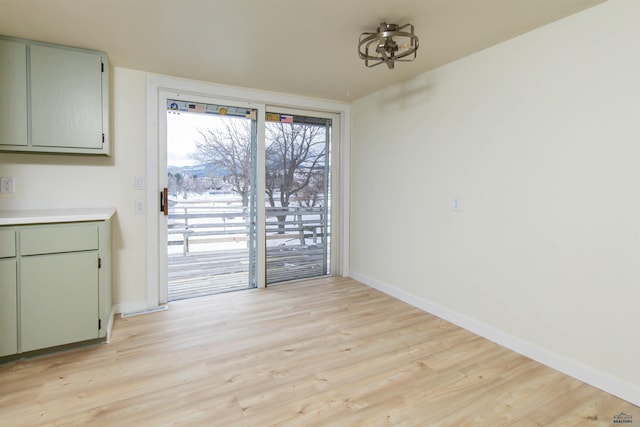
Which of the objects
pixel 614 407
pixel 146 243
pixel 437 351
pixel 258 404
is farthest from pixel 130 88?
pixel 614 407

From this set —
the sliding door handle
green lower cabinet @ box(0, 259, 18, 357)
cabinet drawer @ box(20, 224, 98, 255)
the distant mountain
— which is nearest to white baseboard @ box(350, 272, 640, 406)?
the distant mountain

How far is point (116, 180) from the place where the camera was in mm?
3035

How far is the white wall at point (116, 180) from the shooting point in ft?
8.85

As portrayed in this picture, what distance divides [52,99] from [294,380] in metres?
2.73

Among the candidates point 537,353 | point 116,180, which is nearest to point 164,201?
point 116,180

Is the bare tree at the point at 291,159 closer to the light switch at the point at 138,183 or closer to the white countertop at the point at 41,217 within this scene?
the light switch at the point at 138,183

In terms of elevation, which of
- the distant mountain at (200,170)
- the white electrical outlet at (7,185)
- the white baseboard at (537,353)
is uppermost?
the distant mountain at (200,170)

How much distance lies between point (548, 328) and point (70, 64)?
404 cm

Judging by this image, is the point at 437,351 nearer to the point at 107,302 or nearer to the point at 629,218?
the point at 629,218

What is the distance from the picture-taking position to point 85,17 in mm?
2139

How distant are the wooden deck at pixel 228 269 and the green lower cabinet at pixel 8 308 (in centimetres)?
138

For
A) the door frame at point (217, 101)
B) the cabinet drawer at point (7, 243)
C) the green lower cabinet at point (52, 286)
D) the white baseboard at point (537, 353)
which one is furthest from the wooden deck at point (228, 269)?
the cabinet drawer at point (7, 243)

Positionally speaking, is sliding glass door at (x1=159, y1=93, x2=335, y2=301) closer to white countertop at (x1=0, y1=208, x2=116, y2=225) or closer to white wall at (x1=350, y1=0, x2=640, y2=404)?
white countertop at (x1=0, y1=208, x2=116, y2=225)

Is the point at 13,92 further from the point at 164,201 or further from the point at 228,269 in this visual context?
the point at 228,269
